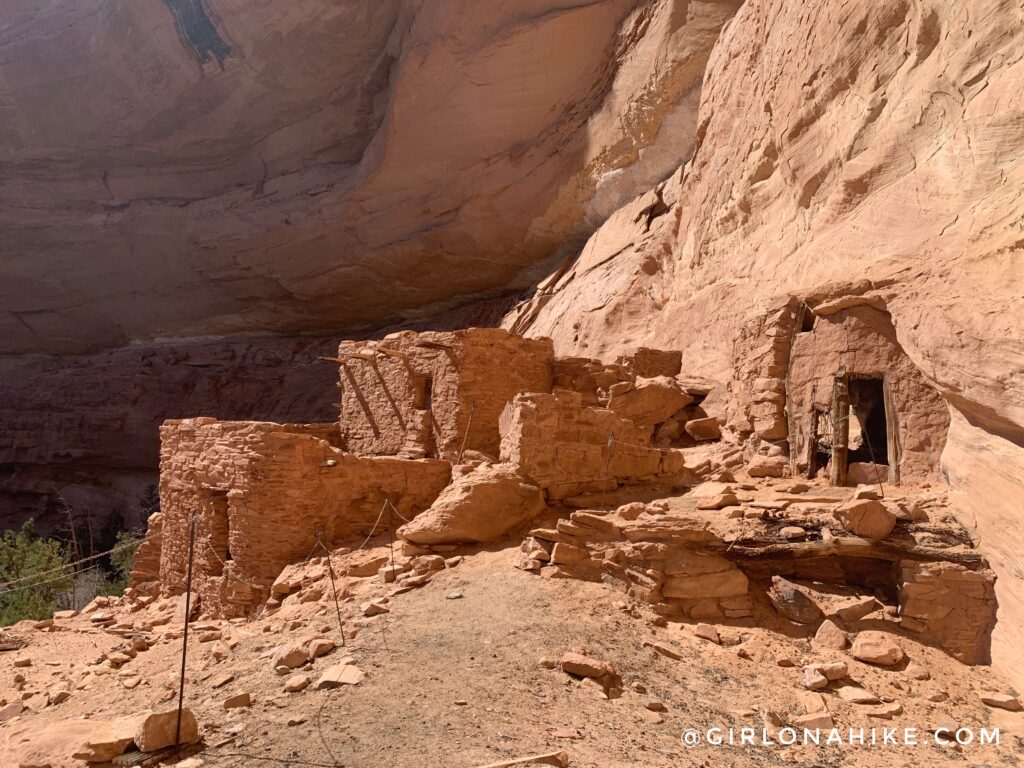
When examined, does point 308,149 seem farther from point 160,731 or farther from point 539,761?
point 539,761

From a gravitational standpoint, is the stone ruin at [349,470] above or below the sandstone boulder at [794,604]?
above

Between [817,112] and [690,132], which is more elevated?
[690,132]

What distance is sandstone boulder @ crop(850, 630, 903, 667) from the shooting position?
4.91 metres

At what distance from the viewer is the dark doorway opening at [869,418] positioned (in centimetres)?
775

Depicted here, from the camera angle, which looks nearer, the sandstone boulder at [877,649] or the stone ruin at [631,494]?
the sandstone boulder at [877,649]

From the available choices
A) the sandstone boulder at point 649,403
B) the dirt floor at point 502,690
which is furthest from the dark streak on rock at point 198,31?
the dirt floor at point 502,690

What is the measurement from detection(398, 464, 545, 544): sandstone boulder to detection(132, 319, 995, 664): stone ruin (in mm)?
15

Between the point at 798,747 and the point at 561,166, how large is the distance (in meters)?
15.7

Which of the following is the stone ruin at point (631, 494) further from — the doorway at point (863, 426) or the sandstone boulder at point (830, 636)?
the sandstone boulder at point (830, 636)

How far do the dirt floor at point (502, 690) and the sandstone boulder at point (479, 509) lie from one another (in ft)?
1.69

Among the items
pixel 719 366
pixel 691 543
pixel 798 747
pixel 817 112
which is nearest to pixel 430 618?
pixel 691 543

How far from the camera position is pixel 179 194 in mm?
23531

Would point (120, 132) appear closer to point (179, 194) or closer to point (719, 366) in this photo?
point (179, 194)

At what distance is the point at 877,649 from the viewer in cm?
494
